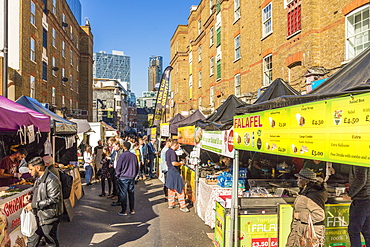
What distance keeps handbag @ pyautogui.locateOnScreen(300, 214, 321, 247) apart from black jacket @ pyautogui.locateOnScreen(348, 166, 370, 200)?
903 millimetres

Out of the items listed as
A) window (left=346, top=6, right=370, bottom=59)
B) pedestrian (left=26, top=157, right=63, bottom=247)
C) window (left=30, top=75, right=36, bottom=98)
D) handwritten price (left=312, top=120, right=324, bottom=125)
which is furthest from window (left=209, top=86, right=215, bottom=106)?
handwritten price (left=312, top=120, right=324, bottom=125)

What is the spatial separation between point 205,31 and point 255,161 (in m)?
22.5

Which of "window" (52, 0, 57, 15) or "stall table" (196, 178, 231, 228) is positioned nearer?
"stall table" (196, 178, 231, 228)

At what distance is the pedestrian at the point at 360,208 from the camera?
4.58m

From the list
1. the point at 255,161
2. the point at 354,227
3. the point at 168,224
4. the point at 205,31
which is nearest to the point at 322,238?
the point at 354,227

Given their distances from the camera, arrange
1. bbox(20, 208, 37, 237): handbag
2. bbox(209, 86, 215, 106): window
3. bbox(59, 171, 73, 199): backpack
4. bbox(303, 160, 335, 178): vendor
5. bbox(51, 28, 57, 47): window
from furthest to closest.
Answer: bbox(51, 28, 57, 47): window < bbox(209, 86, 215, 106): window < bbox(303, 160, 335, 178): vendor < bbox(59, 171, 73, 199): backpack < bbox(20, 208, 37, 237): handbag

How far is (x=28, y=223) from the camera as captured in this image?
471cm

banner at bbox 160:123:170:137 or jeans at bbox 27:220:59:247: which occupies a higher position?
banner at bbox 160:123:170:137

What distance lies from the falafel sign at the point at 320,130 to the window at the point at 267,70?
12.3 meters

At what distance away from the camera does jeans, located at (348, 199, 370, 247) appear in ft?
15.0

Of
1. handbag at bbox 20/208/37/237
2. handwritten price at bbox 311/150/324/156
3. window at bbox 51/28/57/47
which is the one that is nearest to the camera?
handwritten price at bbox 311/150/324/156

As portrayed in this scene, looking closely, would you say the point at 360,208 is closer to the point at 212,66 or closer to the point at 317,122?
the point at 317,122

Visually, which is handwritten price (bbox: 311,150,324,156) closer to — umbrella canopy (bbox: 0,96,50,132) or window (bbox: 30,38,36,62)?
umbrella canopy (bbox: 0,96,50,132)

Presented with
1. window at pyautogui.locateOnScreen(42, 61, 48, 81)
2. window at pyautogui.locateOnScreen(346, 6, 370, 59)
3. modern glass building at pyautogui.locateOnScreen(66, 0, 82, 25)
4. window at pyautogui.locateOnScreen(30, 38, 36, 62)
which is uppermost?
modern glass building at pyautogui.locateOnScreen(66, 0, 82, 25)
